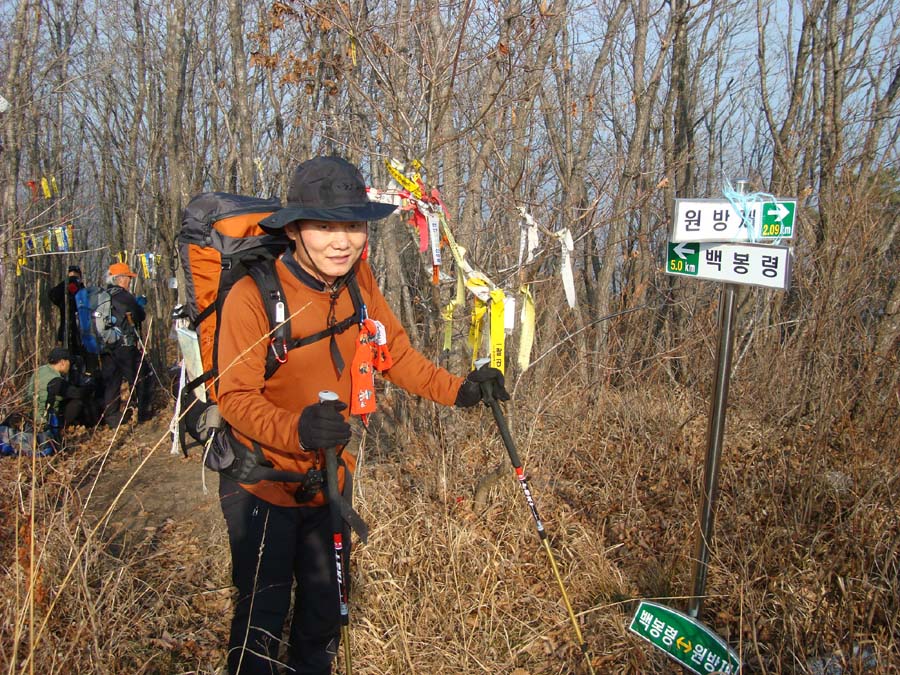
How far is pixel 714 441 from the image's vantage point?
8.76ft

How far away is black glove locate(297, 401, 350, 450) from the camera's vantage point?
6.56 ft

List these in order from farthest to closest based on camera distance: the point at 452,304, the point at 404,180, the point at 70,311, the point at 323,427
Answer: the point at 70,311
the point at 452,304
the point at 404,180
the point at 323,427

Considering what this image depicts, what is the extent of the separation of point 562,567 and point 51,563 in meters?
2.71

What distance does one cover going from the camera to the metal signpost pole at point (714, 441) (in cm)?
262

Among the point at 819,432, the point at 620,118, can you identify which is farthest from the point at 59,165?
the point at 819,432

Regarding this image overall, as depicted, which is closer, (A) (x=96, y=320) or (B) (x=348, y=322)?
(B) (x=348, y=322)

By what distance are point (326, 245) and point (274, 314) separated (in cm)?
32

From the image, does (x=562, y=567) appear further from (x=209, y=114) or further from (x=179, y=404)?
(x=209, y=114)

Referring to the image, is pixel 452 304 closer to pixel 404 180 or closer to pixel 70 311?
pixel 404 180

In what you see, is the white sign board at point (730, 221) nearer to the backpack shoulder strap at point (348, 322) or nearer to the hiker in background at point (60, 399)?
the backpack shoulder strap at point (348, 322)

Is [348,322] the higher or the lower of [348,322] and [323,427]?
the higher

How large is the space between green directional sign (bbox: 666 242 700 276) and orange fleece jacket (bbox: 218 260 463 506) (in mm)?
1042

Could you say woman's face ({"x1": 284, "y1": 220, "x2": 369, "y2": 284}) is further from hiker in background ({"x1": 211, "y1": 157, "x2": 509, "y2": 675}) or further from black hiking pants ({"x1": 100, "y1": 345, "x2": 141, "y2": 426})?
black hiking pants ({"x1": 100, "y1": 345, "x2": 141, "y2": 426})

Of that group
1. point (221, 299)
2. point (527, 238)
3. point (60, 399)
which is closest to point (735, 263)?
point (527, 238)
